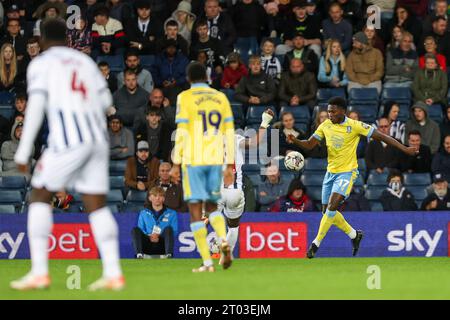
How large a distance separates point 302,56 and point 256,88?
1.23m

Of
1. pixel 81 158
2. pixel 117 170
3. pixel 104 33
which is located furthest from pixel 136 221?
pixel 81 158

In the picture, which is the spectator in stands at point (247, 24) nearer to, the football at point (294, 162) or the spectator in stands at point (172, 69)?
the spectator in stands at point (172, 69)

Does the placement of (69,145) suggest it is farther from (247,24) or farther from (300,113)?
(247,24)

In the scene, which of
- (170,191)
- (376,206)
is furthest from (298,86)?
(170,191)

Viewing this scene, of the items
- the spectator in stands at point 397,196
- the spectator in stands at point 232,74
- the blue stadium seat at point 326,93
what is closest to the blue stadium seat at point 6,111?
the spectator in stands at point 232,74

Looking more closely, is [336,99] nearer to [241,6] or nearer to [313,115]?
[313,115]

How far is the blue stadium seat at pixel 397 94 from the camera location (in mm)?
21562

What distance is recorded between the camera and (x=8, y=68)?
21766 mm

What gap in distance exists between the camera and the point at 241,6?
2242cm

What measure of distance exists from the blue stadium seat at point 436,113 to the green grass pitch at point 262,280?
15.0 ft

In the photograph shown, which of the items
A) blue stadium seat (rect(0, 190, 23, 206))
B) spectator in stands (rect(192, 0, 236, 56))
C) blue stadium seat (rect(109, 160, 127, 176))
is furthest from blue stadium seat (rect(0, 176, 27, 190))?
spectator in stands (rect(192, 0, 236, 56))

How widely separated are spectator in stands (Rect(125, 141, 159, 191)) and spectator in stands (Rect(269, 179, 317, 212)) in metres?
2.25

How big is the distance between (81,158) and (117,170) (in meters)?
10.8

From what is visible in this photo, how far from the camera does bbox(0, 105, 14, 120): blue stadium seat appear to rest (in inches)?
850
